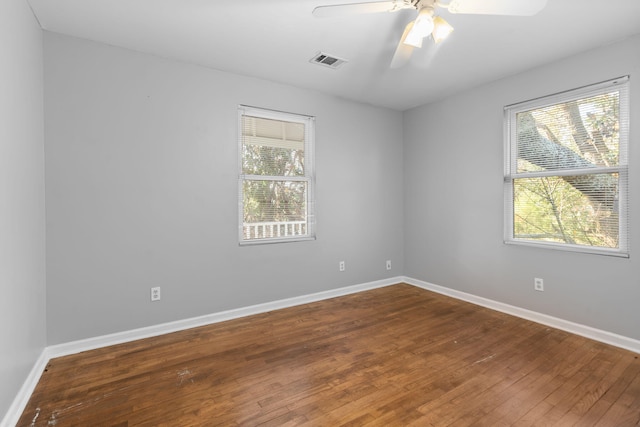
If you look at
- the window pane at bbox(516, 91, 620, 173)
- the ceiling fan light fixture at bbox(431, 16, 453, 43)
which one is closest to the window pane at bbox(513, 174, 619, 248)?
the window pane at bbox(516, 91, 620, 173)

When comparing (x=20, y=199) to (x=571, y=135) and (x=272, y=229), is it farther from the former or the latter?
(x=571, y=135)

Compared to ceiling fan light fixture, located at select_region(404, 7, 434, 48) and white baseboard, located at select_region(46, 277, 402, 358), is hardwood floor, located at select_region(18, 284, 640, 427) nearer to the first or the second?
white baseboard, located at select_region(46, 277, 402, 358)

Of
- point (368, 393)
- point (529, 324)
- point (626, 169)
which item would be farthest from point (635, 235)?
point (368, 393)

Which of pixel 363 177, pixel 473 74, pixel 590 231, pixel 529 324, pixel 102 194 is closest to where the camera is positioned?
pixel 102 194

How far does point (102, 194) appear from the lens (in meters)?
2.59

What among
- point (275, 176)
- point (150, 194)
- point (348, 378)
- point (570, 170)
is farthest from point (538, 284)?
point (150, 194)

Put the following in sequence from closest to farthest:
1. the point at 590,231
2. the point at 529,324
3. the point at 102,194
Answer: the point at 102,194 < the point at 590,231 < the point at 529,324

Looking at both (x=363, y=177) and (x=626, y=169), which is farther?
(x=363, y=177)

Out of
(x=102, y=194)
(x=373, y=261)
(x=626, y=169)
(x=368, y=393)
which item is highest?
(x=626, y=169)

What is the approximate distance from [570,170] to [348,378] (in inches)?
108

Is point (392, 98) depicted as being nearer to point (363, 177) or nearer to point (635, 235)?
point (363, 177)

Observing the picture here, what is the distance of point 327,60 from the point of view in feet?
9.59

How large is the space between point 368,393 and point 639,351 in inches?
88.6

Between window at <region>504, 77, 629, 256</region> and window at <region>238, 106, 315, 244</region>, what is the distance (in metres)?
2.23
